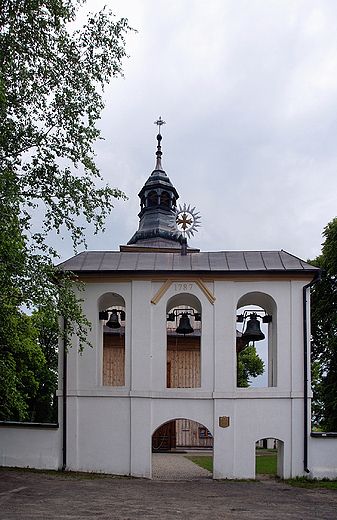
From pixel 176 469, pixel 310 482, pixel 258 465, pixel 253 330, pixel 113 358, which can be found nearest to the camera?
pixel 310 482

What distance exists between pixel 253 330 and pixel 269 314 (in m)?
1.09

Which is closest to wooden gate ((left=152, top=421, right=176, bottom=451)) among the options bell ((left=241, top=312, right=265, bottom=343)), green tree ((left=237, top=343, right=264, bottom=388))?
bell ((left=241, top=312, right=265, bottom=343))

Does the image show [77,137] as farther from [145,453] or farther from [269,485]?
[269,485]

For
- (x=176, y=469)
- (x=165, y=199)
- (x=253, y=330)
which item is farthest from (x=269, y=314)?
(x=165, y=199)

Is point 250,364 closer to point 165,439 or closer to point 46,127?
point 165,439

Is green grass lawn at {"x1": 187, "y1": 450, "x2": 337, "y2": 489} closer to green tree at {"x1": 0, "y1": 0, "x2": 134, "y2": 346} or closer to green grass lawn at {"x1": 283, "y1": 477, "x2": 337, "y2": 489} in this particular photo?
green grass lawn at {"x1": 283, "y1": 477, "x2": 337, "y2": 489}

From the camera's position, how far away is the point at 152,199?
31.8 meters

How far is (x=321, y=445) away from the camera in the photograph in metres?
13.0

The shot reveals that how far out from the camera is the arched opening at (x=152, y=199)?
1246 inches

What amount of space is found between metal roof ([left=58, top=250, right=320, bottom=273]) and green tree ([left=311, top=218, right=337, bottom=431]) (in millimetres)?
7070

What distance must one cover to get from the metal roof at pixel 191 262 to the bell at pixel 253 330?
148 centimetres

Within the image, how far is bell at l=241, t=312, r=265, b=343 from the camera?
13.8 m

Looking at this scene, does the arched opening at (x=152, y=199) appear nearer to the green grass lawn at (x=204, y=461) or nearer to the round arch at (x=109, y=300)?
the green grass lawn at (x=204, y=461)

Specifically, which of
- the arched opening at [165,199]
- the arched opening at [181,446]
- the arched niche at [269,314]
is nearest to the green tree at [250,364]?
the arched opening at [165,199]
